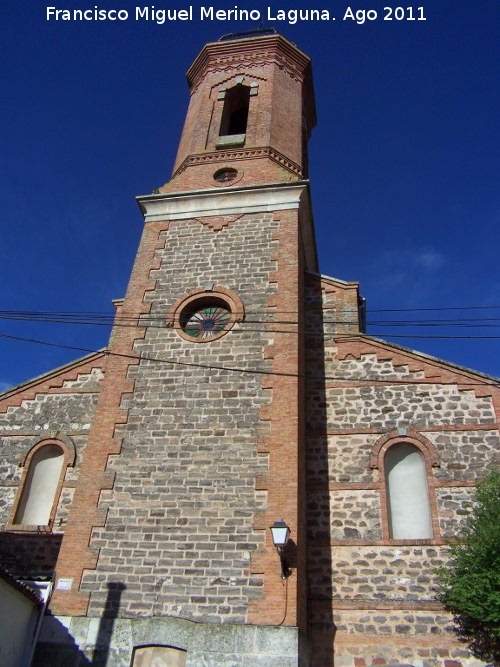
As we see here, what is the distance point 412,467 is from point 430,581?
92.4 inches

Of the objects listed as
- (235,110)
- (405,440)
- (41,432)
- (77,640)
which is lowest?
(77,640)

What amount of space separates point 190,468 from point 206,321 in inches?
155

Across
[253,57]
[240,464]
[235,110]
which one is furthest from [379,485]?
[253,57]

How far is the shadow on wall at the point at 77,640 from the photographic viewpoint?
31.9ft

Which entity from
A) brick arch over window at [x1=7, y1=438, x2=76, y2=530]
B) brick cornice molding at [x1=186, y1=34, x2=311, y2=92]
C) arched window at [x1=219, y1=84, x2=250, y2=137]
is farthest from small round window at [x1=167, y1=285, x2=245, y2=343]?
brick cornice molding at [x1=186, y1=34, x2=311, y2=92]

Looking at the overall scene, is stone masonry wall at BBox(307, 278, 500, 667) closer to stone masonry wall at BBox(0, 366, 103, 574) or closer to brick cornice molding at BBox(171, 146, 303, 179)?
stone masonry wall at BBox(0, 366, 103, 574)

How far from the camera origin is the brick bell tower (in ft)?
32.9

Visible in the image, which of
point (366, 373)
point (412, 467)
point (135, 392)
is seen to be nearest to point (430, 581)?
point (412, 467)

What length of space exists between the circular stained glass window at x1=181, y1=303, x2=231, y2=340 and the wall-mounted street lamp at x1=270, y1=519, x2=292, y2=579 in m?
5.07

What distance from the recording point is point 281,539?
987 cm

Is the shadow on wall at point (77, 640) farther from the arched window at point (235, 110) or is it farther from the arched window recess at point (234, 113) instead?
the arched window at point (235, 110)

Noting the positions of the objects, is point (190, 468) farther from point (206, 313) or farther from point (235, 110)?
point (235, 110)

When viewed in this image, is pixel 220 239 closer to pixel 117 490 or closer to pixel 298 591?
pixel 117 490

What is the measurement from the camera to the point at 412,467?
12.7m
